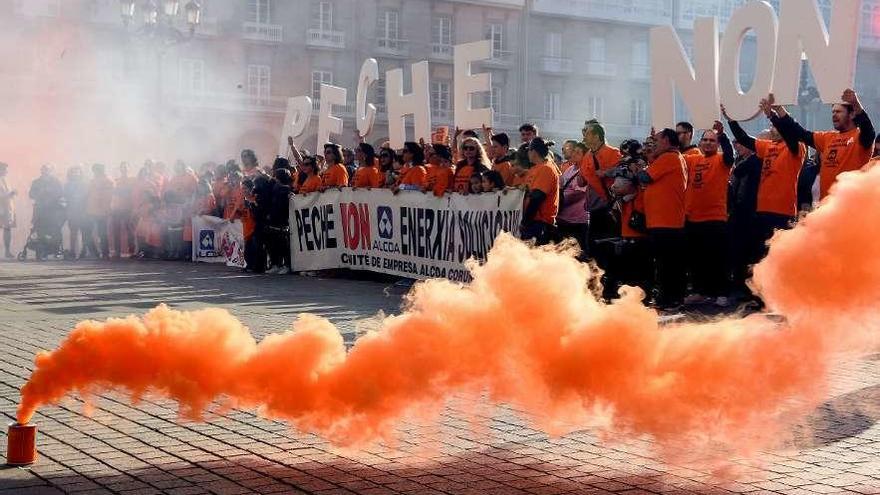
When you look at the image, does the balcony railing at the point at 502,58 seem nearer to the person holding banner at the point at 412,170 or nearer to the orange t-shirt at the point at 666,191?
the person holding banner at the point at 412,170

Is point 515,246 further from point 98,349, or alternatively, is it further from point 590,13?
point 590,13

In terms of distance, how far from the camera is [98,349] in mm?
5590

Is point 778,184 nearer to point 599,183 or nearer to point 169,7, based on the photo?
point 599,183

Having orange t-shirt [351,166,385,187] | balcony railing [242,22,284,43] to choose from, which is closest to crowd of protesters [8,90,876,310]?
orange t-shirt [351,166,385,187]

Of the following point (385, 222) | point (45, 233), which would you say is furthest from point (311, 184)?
point (45, 233)

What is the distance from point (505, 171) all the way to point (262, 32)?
131 feet

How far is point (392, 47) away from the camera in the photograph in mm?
55094

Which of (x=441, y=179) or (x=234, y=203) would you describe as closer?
(x=441, y=179)

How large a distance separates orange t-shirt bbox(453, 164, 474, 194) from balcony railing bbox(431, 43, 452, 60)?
42351mm

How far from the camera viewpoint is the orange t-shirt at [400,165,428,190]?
15.9 m

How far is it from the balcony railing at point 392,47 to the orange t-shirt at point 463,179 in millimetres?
40375

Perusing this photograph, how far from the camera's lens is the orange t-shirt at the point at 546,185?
41.9ft

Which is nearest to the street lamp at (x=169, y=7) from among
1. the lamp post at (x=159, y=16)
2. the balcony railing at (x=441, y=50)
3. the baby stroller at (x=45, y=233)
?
the lamp post at (x=159, y=16)

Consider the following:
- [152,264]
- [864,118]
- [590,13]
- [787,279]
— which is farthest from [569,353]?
[590,13]
